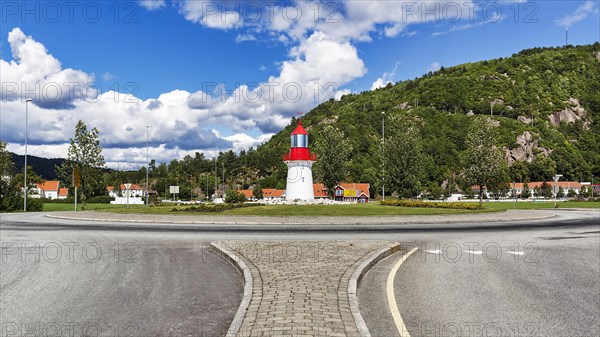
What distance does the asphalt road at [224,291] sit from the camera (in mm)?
6570

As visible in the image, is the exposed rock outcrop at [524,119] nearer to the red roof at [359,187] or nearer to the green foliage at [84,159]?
the red roof at [359,187]

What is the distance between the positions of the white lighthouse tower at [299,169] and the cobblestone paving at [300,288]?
30.6 metres

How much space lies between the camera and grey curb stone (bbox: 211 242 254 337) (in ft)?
19.3

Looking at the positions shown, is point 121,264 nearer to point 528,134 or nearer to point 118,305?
point 118,305

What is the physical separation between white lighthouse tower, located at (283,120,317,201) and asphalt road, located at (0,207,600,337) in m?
29.4

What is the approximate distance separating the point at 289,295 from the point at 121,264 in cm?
610

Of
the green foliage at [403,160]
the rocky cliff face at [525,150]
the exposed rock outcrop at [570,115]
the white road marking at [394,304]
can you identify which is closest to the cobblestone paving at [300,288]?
the white road marking at [394,304]

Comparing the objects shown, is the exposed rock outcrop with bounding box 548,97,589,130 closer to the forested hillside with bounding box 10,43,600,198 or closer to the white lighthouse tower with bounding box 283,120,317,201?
the forested hillside with bounding box 10,43,600,198

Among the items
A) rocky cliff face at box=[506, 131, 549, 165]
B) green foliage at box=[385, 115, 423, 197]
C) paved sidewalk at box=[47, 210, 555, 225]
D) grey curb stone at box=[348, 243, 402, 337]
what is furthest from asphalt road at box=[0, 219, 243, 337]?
rocky cliff face at box=[506, 131, 549, 165]

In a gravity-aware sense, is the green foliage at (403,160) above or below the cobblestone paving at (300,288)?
above

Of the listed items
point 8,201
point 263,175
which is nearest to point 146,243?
point 8,201

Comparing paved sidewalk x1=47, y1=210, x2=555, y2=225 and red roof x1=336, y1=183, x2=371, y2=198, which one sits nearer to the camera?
paved sidewalk x1=47, y1=210, x2=555, y2=225

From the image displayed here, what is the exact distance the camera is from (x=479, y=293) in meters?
8.46

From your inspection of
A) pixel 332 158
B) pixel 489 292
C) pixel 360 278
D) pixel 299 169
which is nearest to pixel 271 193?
pixel 332 158
